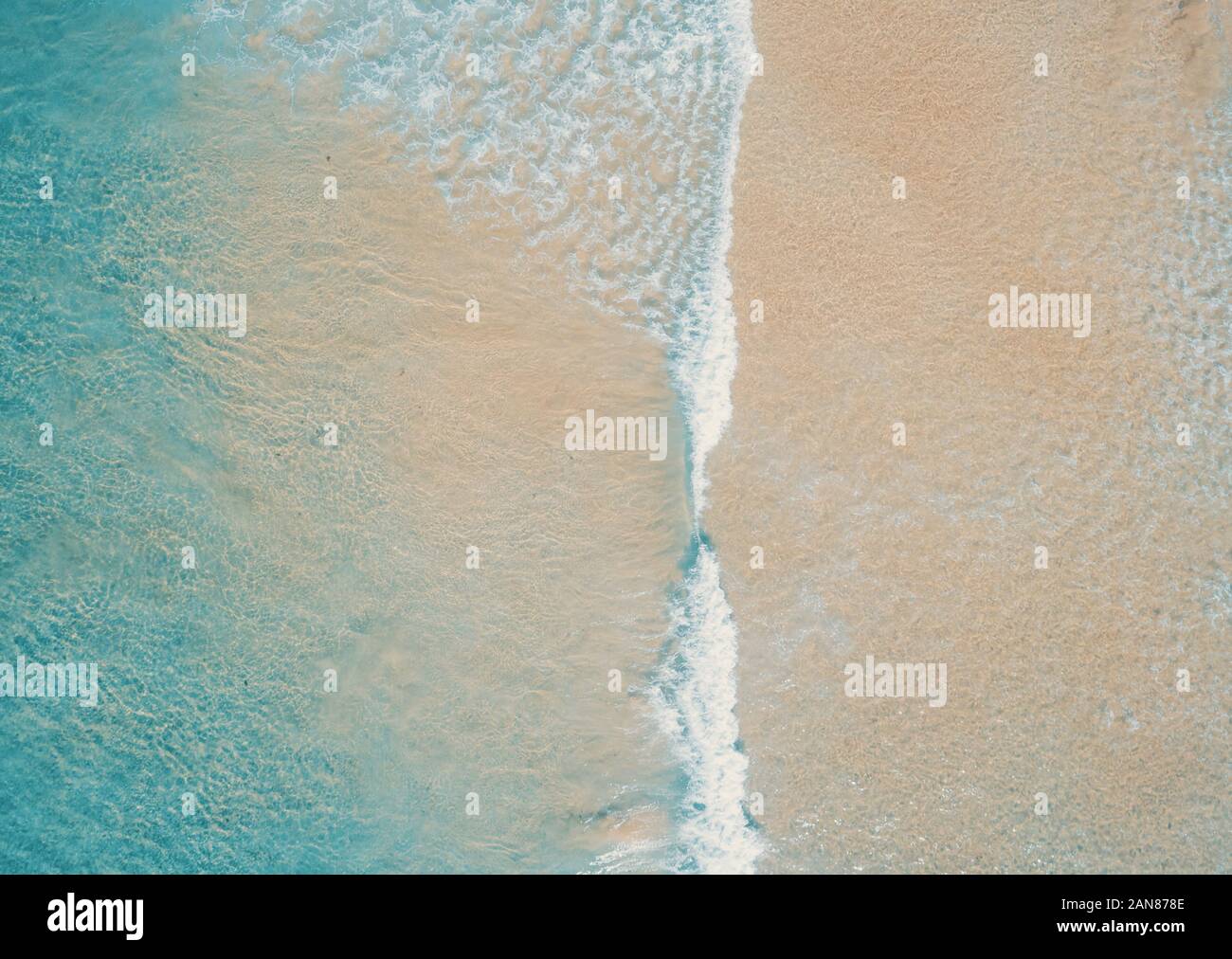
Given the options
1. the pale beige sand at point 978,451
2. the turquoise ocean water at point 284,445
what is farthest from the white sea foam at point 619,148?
the pale beige sand at point 978,451

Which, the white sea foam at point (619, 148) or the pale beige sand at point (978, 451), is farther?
Answer: the white sea foam at point (619, 148)

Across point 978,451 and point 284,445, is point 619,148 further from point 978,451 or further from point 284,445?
point 978,451

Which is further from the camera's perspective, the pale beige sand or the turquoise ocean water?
the turquoise ocean water

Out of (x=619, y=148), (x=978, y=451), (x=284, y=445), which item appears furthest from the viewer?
(x=619, y=148)

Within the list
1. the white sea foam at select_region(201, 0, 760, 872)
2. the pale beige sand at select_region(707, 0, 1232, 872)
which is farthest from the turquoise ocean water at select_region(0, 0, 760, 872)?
the pale beige sand at select_region(707, 0, 1232, 872)

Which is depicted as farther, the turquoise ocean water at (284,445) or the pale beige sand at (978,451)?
the turquoise ocean water at (284,445)

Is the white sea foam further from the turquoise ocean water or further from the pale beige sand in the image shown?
the pale beige sand

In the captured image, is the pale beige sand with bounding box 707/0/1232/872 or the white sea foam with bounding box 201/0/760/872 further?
the white sea foam with bounding box 201/0/760/872

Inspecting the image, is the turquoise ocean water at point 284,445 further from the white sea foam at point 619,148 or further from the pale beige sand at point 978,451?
the pale beige sand at point 978,451

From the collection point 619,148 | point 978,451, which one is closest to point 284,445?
point 619,148
